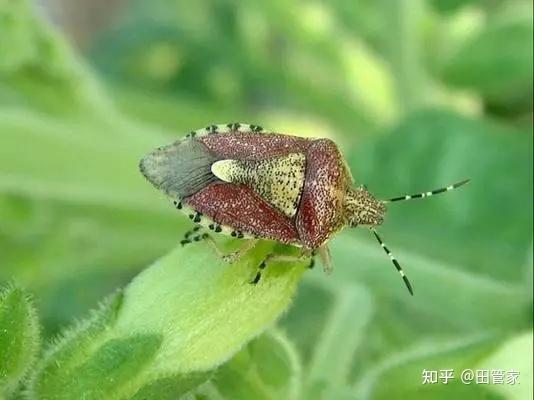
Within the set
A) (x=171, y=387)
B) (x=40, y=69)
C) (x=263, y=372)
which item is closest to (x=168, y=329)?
(x=171, y=387)

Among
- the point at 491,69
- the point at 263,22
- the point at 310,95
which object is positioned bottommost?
the point at 491,69

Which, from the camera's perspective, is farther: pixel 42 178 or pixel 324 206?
pixel 42 178

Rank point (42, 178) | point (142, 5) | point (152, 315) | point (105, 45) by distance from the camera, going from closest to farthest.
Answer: point (152, 315), point (42, 178), point (105, 45), point (142, 5)

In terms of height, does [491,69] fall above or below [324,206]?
above

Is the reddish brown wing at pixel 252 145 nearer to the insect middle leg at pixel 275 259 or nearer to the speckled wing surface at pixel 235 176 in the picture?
the speckled wing surface at pixel 235 176

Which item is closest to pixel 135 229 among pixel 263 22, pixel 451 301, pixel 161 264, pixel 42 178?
pixel 42 178

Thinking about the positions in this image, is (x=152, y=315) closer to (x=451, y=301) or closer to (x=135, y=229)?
(x=451, y=301)

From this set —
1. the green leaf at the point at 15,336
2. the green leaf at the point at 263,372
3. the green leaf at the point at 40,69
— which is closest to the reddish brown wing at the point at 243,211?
the green leaf at the point at 263,372
